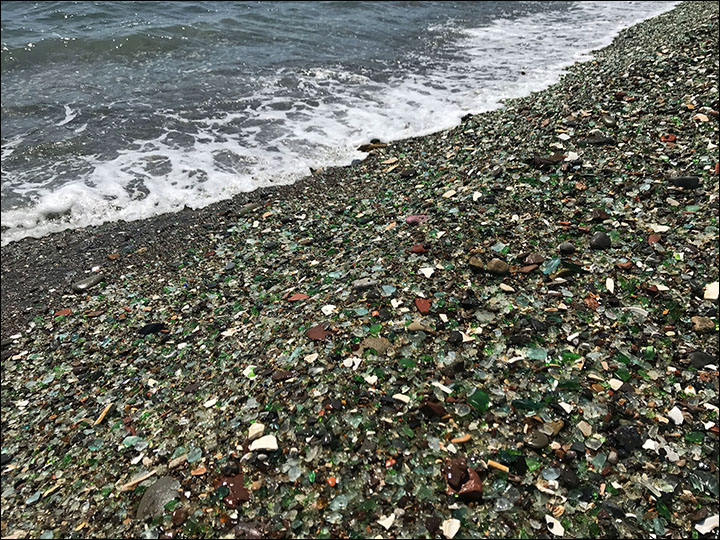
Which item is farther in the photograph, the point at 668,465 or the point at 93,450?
the point at 93,450

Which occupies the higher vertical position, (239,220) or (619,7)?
(619,7)

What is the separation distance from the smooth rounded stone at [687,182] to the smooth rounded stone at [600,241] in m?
1.07

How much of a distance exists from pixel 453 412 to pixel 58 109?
11918mm

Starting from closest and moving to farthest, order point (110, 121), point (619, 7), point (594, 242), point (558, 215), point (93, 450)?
point (93, 450) → point (594, 242) → point (558, 215) → point (110, 121) → point (619, 7)

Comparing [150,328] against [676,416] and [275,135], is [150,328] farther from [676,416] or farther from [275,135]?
[275,135]

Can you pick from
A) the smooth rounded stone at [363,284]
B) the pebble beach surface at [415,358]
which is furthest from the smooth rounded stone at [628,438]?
the smooth rounded stone at [363,284]

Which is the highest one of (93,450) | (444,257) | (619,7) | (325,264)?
(619,7)

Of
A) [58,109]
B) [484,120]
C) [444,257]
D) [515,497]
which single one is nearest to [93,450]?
[515,497]

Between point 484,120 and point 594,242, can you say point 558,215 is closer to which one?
point 594,242

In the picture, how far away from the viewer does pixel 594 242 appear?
13.4 feet

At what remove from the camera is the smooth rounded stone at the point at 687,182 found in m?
4.34

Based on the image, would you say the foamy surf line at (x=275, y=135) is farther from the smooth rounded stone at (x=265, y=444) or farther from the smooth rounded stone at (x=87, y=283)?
the smooth rounded stone at (x=265, y=444)

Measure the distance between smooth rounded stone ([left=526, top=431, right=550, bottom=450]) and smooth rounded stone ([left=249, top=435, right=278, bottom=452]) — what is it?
1.64 meters

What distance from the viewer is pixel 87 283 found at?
214 inches
